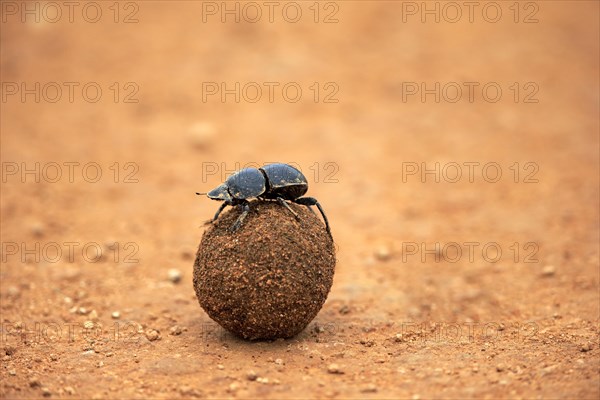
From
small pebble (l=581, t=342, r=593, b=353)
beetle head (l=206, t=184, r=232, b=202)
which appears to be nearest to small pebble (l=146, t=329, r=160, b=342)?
beetle head (l=206, t=184, r=232, b=202)

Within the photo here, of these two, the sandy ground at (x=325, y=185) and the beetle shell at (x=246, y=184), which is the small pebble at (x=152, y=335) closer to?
the sandy ground at (x=325, y=185)

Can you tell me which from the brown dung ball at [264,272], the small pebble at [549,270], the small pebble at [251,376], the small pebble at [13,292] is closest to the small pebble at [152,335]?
the brown dung ball at [264,272]

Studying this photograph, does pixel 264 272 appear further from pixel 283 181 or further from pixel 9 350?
pixel 9 350

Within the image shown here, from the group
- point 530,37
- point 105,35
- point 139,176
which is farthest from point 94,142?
point 530,37

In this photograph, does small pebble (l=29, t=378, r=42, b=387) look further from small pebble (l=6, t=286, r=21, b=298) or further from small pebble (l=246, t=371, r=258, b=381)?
small pebble (l=6, t=286, r=21, b=298)

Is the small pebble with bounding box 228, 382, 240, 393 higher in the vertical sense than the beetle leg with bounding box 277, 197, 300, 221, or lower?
lower
